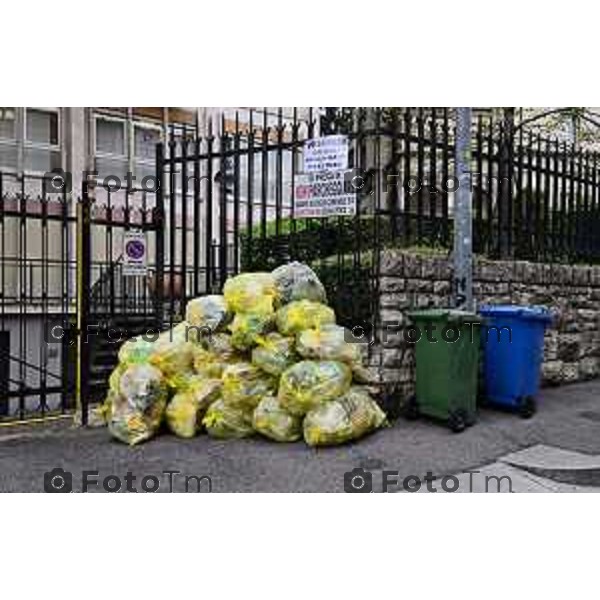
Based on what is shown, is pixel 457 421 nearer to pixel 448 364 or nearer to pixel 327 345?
pixel 448 364

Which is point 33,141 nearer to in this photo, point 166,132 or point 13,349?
point 166,132

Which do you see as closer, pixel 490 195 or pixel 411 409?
pixel 411 409

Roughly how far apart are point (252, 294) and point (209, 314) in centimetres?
46

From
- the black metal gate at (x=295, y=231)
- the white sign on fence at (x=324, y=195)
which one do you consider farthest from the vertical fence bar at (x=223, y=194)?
the white sign on fence at (x=324, y=195)

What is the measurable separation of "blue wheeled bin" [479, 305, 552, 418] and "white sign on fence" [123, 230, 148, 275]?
12.4 feet

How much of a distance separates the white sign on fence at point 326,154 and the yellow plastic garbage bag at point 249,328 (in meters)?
1.65

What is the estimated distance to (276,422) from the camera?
5.72 m

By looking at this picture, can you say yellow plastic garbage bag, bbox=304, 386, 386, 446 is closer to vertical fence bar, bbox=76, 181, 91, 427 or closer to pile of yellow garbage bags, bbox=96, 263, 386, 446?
pile of yellow garbage bags, bbox=96, 263, 386, 446

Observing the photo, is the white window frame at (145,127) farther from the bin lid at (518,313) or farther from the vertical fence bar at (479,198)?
the bin lid at (518,313)

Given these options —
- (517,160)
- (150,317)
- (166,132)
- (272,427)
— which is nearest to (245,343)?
(272,427)

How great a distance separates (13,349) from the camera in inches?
584

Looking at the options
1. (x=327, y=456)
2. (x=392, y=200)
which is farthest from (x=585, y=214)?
(x=327, y=456)

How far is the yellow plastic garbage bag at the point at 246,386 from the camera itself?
5969 mm

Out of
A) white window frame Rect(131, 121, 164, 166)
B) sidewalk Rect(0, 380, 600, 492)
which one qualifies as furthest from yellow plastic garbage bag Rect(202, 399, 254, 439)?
white window frame Rect(131, 121, 164, 166)
